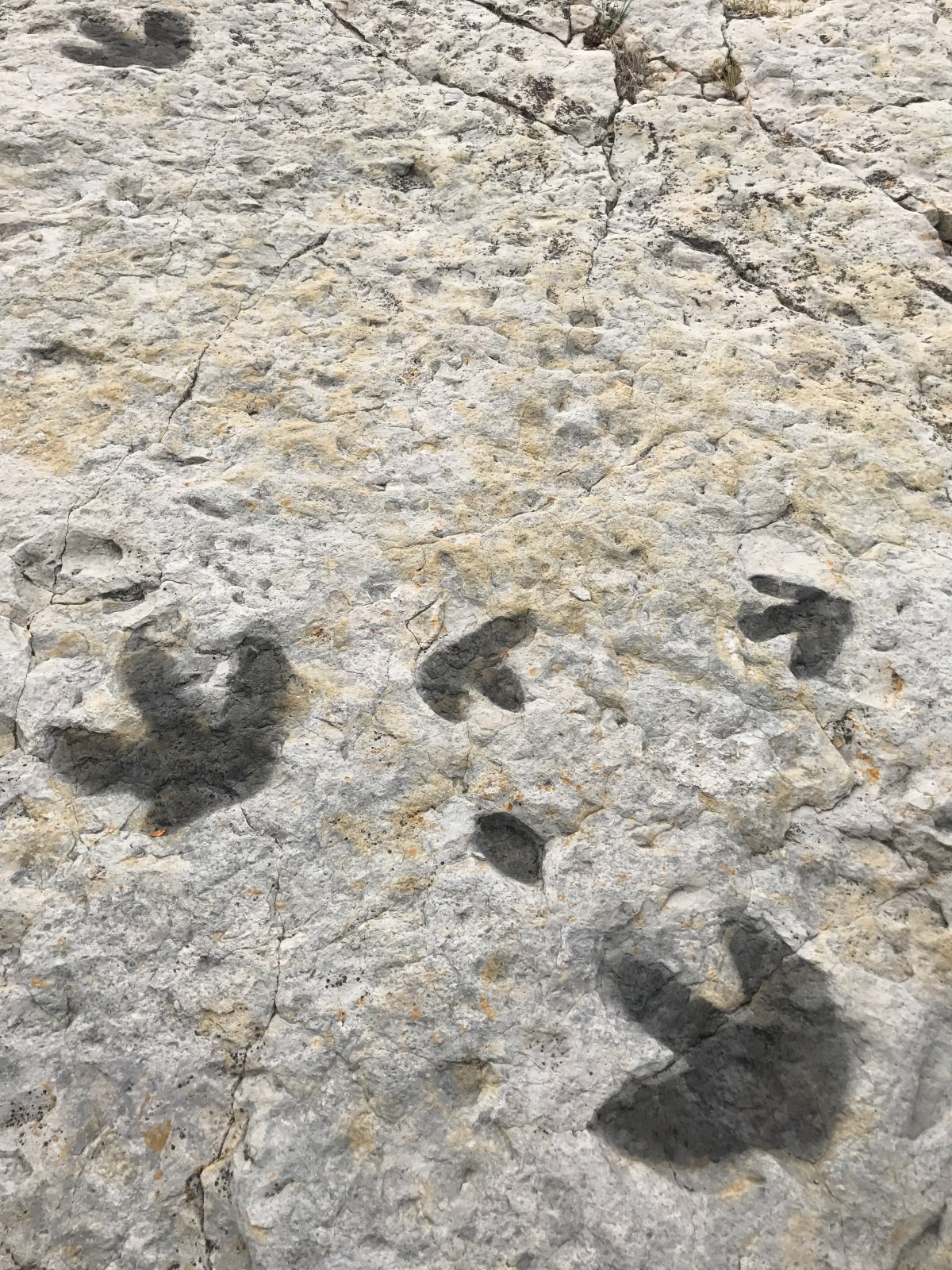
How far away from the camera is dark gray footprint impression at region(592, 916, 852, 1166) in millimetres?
1476

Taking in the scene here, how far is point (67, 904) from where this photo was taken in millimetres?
1618

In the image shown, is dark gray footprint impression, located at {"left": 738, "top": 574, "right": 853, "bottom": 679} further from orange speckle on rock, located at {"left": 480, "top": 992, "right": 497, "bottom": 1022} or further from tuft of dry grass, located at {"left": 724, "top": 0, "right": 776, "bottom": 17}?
tuft of dry grass, located at {"left": 724, "top": 0, "right": 776, "bottom": 17}

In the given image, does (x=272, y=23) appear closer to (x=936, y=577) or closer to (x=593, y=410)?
(x=593, y=410)

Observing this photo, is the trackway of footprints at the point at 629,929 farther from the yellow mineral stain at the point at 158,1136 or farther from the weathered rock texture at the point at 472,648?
the yellow mineral stain at the point at 158,1136

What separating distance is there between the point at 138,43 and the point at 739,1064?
10.5ft

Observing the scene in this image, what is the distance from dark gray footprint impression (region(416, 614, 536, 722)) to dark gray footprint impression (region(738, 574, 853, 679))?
0.48 meters

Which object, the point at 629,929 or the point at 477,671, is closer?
the point at 629,929

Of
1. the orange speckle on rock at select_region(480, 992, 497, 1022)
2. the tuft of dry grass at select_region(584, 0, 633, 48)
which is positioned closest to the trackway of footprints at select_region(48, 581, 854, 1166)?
the orange speckle on rock at select_region(480, 992, 497, 1022)

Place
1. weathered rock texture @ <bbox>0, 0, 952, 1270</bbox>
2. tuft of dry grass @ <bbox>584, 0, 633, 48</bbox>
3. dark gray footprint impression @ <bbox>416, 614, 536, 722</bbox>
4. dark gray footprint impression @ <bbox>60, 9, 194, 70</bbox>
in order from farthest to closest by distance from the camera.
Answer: tuft of dry grass @ <bbox>584, 0, 633, 48</bbox> → dark gray footprint impression @ <bbox>60, 9, 194, 70</bbox> → dark gray footprint impression @ <bbox>416, 614, 536, 722</bbox> → weathered rock texture @ <bbox>0, 0, 952, 1270</bbox>

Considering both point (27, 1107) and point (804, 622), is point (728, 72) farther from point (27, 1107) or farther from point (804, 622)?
point (27, 1107)

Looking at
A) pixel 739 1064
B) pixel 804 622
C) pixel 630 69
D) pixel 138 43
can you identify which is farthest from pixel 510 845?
pixel 138 43

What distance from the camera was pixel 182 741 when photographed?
1.79 m

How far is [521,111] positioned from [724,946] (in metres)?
2.46

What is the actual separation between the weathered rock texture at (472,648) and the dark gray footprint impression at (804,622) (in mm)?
15
